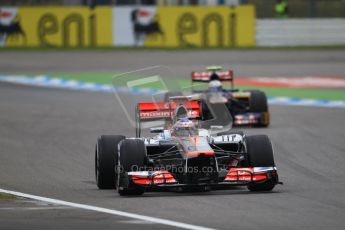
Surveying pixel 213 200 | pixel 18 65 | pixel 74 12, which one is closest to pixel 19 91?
pixel 18 65

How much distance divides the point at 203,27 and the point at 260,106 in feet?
61.8

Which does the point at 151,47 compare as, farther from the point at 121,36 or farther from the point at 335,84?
the point at 335,84

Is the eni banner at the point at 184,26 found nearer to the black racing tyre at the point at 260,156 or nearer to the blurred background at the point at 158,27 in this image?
the blurred background at the point at 158,27

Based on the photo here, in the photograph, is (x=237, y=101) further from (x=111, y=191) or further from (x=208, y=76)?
(x=111, y=191)

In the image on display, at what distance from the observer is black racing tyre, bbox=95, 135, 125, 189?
1226cm

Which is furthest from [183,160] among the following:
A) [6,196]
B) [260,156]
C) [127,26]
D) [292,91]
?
[127,26]

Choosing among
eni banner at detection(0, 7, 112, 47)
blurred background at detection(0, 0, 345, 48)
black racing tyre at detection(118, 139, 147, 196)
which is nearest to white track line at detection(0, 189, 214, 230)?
black racing tyre at detection(118, 139, 147, 196)

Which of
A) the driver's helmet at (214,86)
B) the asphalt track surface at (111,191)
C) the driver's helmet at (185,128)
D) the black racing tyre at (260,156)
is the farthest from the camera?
the driver's helmet at (214,86)

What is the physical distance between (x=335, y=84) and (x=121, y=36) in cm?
1162

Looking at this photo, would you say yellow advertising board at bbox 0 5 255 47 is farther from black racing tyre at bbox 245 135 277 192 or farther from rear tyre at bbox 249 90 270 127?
black racing tyre at bbox 245 135 277 192

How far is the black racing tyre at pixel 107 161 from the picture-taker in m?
12.3

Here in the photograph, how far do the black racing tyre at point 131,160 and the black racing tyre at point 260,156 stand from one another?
112cm

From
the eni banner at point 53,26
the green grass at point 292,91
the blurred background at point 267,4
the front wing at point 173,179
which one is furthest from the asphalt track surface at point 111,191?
the blurred background at point 267,4

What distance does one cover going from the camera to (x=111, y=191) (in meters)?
12.2
